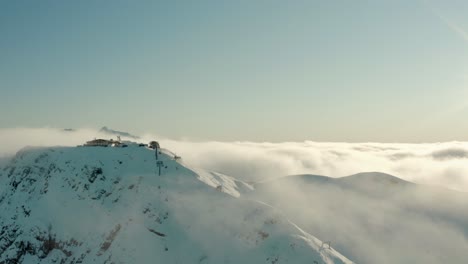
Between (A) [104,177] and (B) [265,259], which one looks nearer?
(B) [265,259]

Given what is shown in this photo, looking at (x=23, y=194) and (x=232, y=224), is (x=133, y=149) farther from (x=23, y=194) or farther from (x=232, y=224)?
(x=232, y=224)

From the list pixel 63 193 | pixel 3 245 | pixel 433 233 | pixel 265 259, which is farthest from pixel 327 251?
pixel 3 245

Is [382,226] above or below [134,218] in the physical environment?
above

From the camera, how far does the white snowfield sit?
134375 mm

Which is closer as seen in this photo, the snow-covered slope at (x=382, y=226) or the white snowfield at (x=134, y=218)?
the white snowfield at (x=134, y=218)

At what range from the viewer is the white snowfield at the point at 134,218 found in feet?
441

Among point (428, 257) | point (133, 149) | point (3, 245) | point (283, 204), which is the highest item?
point (133, 149)

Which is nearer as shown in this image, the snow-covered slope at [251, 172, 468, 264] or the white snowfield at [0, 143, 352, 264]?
the white snowfield at [0, 143, 352, 264]

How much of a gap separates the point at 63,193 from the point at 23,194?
21.2 m

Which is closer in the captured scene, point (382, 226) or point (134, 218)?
point (134, 218)

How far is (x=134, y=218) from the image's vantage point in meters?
149

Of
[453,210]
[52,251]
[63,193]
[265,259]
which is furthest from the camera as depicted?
[453,210]

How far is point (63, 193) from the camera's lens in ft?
537

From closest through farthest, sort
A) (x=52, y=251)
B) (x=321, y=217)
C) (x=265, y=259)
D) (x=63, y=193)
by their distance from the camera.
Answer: (x=265, y=259) < (x=52, y=251) < (x=63, y=193) < (x=321, y=217)
